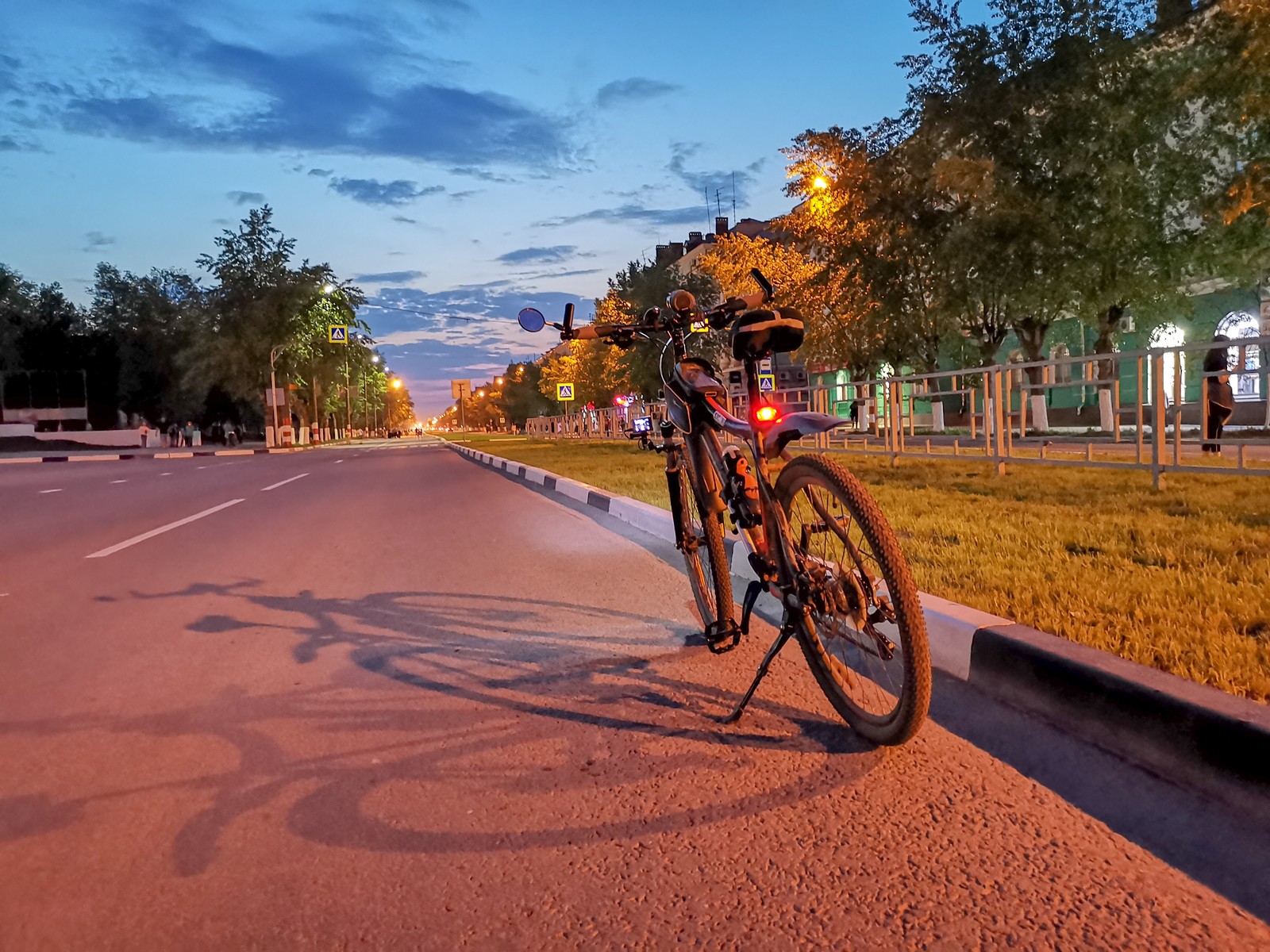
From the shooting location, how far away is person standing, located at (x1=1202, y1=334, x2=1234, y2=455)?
895 centimetres

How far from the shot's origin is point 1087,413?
1705 centimetres

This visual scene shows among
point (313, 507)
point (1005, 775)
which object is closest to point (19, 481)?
point (313, 507)

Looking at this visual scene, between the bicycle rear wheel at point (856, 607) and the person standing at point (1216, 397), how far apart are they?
6962 mm

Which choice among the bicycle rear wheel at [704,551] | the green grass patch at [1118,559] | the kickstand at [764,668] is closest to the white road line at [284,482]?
the green grass patch at [1118,559]

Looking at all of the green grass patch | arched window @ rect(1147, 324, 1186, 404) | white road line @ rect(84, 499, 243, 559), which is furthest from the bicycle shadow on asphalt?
arched window @ rect(1147, 324, 1186, 404)

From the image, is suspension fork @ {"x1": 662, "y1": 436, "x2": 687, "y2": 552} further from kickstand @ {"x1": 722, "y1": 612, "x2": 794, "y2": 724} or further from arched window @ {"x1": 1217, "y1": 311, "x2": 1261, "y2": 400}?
arched window @ {"x1": 1217, "y1": 311, "x2": 1261, "y2": 400}

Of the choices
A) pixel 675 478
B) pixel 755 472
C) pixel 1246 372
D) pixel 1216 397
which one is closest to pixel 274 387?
pixel 1216 397

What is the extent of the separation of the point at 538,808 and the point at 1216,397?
9147 mm

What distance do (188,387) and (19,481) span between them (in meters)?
38.5

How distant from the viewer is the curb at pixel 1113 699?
265 cm

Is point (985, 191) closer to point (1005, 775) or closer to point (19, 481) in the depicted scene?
point (1005, 775)

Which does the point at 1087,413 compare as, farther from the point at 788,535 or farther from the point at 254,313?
the point at 254,313

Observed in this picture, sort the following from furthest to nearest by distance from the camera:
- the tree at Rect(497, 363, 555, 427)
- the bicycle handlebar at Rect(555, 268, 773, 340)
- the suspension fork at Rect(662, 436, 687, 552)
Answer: the tree at Rect(497, 363, 555, 427) → the suspension fork at Rect(662, 436, 687, 552) → the bicycle handlebar at Rect(555, 268, 773, 340)

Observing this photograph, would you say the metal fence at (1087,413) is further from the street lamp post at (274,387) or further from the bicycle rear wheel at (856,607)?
the street lamp post at (274,387)
